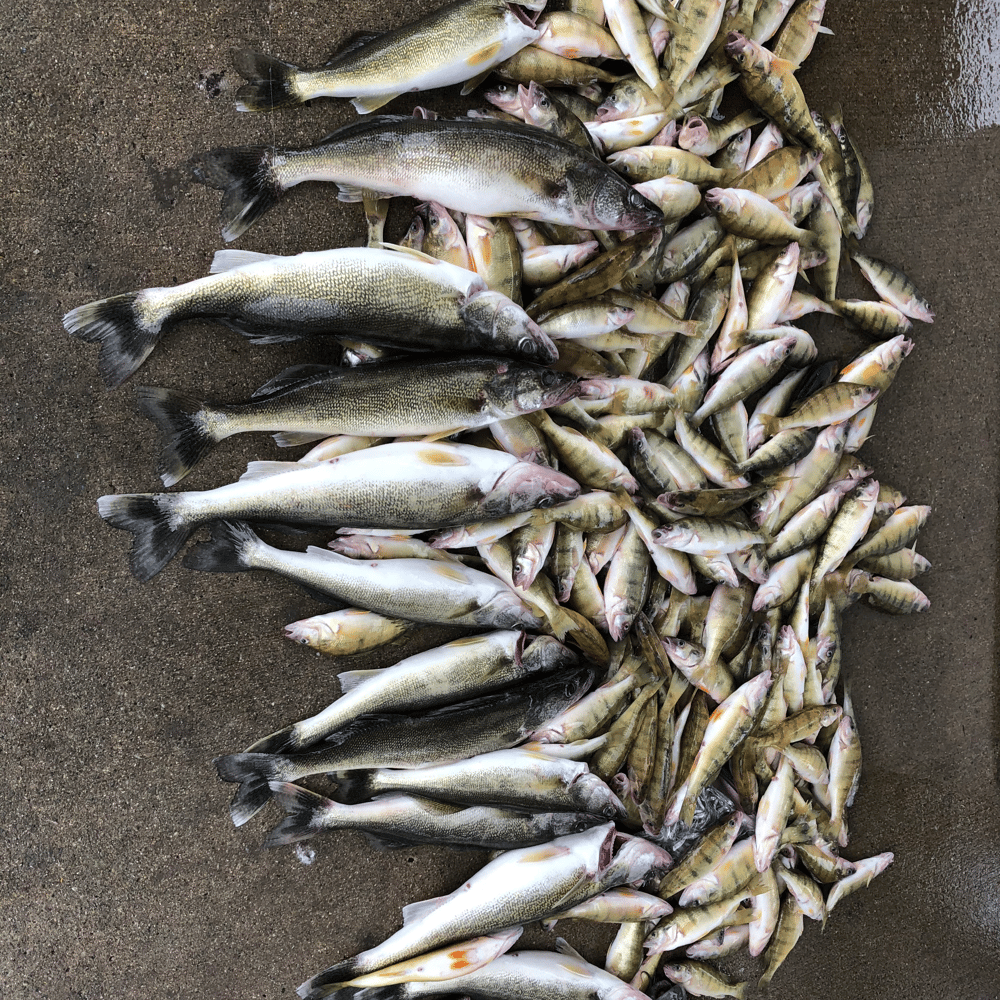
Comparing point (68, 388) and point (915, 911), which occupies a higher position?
point (68, 388)

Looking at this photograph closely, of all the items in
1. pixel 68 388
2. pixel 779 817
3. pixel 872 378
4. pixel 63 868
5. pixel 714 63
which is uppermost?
pixel 714 63

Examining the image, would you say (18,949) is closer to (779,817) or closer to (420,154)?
(779,817)

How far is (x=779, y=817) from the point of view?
286 cm

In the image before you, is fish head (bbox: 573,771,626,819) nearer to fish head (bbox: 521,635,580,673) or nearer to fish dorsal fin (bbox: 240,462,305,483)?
fish head (bbox: 521,635,580,673)

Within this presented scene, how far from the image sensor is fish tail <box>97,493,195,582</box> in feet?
7.58

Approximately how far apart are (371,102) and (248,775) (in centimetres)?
250

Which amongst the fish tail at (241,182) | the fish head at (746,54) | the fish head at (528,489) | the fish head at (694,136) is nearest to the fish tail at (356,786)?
the fish head at (528,489)

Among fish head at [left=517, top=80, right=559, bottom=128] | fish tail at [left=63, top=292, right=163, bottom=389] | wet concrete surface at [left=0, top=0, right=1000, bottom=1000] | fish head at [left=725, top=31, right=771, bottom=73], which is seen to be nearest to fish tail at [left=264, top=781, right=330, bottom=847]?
wet concrete surface at [left=0, top=0, right=1000, bottom=1000]

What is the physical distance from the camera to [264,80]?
236 cm

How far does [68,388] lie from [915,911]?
453 centimetres

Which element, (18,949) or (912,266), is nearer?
(18,949)

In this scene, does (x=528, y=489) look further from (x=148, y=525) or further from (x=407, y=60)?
(x=407, y=60)

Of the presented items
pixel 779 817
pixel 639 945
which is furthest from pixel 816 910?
pixel 639 945

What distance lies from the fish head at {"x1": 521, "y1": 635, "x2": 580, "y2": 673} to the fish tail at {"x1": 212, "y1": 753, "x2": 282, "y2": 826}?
101 cm
